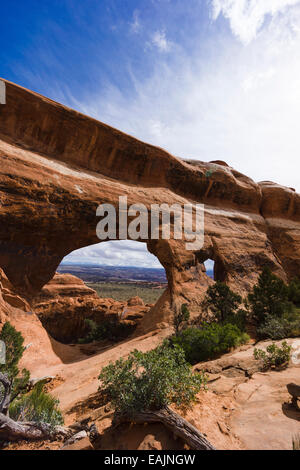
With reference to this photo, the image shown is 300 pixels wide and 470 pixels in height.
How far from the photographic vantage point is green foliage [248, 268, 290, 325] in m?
9.80

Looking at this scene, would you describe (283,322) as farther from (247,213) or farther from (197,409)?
(247,213)

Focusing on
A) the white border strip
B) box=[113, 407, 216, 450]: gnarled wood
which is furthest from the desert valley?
the white border strip

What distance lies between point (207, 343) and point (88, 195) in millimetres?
10338

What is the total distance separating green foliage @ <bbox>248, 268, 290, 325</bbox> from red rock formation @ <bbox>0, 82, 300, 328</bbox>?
11.0 ft

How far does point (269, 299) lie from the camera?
33.7 feet

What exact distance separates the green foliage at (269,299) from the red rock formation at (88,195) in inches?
132

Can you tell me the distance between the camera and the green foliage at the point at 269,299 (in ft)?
32.2

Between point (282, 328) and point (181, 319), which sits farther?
point (181, 319)

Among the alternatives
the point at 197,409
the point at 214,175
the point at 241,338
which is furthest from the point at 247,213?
the point at 197,409

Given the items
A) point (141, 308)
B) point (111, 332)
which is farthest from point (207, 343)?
point (141, 308)

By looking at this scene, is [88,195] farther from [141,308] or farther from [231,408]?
[141,308]

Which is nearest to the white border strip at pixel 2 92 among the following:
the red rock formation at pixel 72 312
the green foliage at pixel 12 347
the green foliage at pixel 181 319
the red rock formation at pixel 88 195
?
the red rock formation at pixel 88 195

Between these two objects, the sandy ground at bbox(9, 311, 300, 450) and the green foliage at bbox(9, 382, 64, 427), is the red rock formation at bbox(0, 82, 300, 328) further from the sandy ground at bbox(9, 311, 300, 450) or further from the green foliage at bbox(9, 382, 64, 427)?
the green foliage at bbox(9, 382, 64, 427)

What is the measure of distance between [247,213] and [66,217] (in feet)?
56.7
